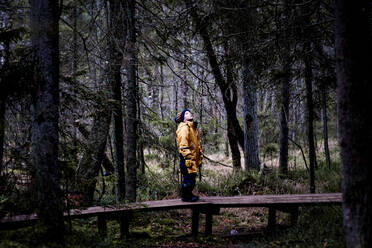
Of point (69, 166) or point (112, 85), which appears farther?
point (112, 85)

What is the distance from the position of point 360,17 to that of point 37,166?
3921mm

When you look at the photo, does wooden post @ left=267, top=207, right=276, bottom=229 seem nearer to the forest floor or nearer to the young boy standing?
the forest floor

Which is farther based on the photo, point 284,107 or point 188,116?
point 284,107

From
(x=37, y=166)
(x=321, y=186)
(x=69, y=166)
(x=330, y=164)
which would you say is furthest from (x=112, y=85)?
(x=330, y=164)

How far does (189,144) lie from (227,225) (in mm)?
2379

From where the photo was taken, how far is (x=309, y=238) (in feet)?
13.3

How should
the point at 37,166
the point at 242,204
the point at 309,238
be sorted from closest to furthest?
1. the point at 37,166
2. the point at 309,238
3. the point at 242,204

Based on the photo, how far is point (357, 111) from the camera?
285 centimetres

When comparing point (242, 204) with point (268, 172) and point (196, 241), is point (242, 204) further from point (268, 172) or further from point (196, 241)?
point (268, 172)

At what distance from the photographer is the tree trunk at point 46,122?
313 centimetres

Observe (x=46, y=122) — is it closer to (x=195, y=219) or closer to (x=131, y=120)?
(x=131, y=120)

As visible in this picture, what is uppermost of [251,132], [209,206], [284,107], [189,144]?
[284,107]

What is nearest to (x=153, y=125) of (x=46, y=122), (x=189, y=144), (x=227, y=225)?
(x=189, y=144)

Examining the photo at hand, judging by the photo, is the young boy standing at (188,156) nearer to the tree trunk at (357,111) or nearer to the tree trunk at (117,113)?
the tree trunk at (117,113)
